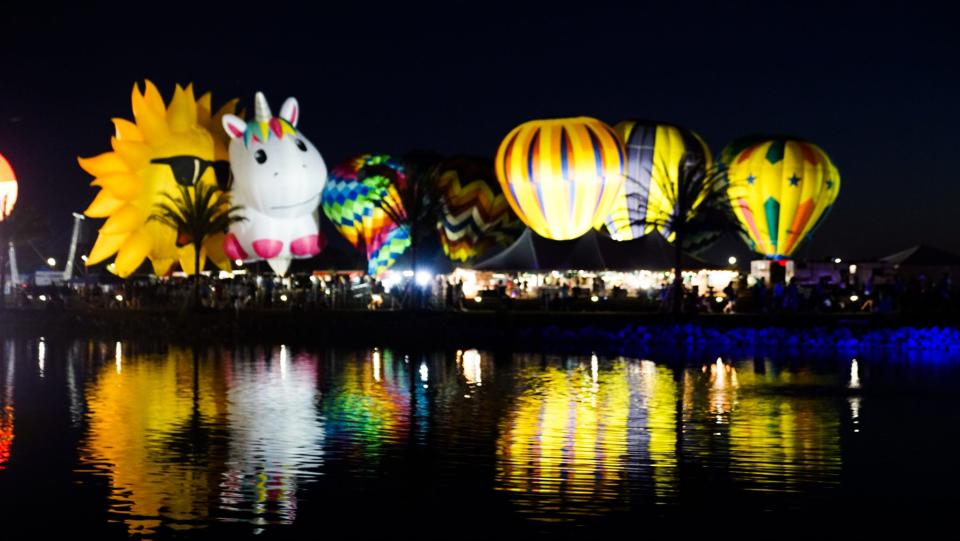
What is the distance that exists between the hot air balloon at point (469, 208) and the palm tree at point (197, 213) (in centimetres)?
1004

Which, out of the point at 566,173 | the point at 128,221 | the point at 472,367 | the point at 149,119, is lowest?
the point at 472,367

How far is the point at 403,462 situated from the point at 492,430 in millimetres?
2756

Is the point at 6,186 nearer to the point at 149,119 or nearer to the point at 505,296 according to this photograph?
the point at 149,119

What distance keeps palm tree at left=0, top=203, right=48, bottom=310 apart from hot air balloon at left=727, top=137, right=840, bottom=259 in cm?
2770

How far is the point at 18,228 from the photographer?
2308 inches

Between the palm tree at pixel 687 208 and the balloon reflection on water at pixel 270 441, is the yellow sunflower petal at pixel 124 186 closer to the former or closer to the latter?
the palm tree at pixel 687 208

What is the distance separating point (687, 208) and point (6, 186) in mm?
27023

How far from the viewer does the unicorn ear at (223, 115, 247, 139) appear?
170 ft

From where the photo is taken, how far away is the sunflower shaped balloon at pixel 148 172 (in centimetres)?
5362

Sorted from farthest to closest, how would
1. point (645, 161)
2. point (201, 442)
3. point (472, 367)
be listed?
point (645, 161) → point (472, 367) → point (201, 442)

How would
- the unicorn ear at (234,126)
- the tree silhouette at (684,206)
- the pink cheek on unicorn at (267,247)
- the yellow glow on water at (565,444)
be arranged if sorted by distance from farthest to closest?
the pink cheek on unicorn at (267,247) → the unicorn ear at (234,126) → the tree silhouette at (684,206) → the yellow glow on water at (565,444)

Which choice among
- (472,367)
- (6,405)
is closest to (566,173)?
(472,367)

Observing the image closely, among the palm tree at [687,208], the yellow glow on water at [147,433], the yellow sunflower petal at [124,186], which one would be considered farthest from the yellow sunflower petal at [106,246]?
the yellow glow on water at [147,433]

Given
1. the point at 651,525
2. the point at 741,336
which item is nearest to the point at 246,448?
the point at 651,525
